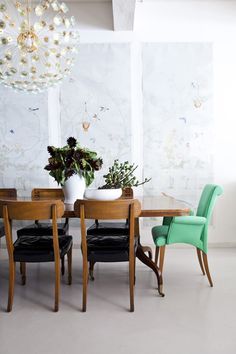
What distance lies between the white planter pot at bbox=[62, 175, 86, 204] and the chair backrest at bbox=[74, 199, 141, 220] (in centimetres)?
51

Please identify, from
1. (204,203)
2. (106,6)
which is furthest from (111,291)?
(106,6)

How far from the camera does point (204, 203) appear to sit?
3480 millimetres

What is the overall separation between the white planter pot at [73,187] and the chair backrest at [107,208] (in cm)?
51

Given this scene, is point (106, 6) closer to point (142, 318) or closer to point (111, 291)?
point (111, 291)

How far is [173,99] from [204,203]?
5.87 ft

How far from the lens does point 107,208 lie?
2.60 metres

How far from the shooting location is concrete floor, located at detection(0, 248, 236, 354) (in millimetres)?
2131

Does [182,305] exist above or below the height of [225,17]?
below

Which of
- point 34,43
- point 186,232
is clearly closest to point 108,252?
point 186,232

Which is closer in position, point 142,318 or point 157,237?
point 142,318

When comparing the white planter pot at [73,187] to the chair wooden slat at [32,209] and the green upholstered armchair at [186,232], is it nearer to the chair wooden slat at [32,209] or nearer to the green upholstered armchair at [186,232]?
the chair wooden slat at [32,209]

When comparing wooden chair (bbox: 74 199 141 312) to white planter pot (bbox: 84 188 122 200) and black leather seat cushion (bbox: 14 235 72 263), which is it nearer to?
black leather seat cushion (bbox: 14 235 72 263)

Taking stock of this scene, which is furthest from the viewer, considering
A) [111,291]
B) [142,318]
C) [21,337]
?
[111,291]

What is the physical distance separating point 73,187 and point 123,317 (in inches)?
44.2
